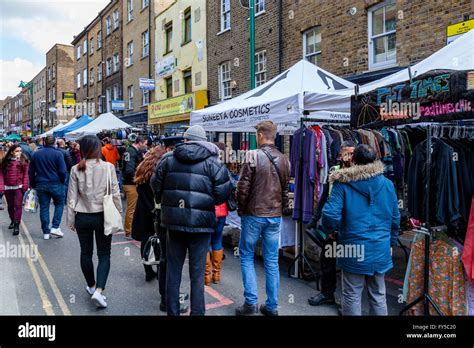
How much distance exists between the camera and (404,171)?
5.96 metres

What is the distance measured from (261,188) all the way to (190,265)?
43.2 inches

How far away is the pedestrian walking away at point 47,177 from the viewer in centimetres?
764

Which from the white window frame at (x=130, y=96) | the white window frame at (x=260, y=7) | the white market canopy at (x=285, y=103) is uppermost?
the white window frame at (x=260, y=7)

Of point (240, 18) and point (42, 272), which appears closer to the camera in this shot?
point (42, 272)

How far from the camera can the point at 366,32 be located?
10734 millimetres

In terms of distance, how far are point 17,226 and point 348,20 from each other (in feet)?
32.3

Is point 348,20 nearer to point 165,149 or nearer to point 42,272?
point 165,149

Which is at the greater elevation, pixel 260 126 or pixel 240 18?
pixel 240 18

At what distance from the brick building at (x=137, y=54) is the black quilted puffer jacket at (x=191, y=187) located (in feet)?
65.5

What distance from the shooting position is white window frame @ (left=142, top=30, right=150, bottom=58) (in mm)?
23469

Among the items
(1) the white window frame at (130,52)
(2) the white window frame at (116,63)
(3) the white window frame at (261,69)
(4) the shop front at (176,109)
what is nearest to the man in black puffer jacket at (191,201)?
(3) the white window frame at (261,69)

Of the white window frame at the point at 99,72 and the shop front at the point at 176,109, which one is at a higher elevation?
the white window frame at the point at 99,72

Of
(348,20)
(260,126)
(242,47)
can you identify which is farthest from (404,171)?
(242,47)

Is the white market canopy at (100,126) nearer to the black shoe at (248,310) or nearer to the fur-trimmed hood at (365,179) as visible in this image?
the black shoe at (248,310)
